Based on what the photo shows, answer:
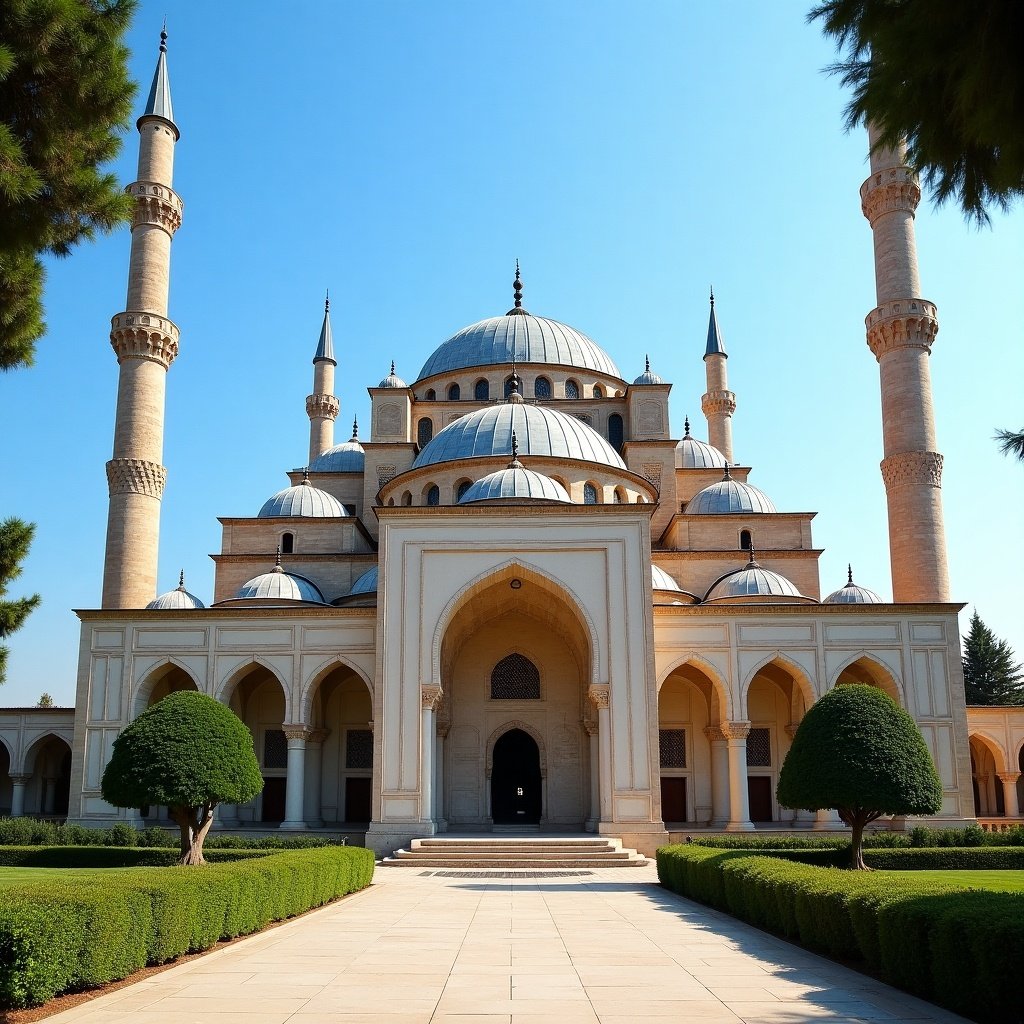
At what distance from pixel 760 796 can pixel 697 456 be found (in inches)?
475

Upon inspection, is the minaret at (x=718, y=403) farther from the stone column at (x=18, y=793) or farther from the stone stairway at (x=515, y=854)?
the stone column at (x=18, y=793)

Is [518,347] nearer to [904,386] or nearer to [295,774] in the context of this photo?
[904,386]

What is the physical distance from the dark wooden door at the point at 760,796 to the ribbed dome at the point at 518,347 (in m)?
14.1

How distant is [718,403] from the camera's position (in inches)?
1502

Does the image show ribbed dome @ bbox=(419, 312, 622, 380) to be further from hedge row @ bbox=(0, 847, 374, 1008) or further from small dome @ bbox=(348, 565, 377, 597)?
hedge row @ bbox=(0, 847, 374, 1008)

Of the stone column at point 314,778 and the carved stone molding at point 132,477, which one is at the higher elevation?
the carved stone molding at point 132,477

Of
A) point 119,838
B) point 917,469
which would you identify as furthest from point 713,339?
point 119,838

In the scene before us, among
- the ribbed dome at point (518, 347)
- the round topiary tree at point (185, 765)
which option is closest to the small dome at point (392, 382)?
the ribbed dome at point (518, 347)

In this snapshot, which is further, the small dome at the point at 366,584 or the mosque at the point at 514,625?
the small dome at the point at 366,584

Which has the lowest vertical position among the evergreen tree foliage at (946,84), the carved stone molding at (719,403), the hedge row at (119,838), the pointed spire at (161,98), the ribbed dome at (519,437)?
the hedge row at (119,838)

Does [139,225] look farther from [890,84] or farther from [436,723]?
[890,84]

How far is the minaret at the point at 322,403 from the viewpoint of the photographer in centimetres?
3822

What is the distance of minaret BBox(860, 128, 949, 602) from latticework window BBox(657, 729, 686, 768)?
6.04 m

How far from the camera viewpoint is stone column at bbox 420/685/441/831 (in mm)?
20922
